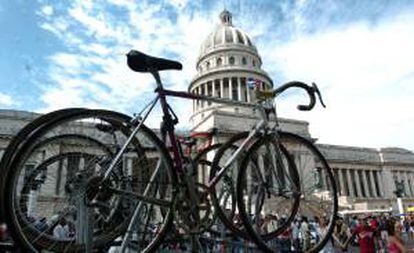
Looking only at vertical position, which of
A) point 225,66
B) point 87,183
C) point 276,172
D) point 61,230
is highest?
point 225,66

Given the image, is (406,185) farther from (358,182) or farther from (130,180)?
(130,180)

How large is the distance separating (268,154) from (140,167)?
1.35 m

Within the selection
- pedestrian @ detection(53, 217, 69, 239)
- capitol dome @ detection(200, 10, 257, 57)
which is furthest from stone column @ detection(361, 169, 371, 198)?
pedestrian @ detection(53, 217, 69, 239)

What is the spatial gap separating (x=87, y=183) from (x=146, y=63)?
114 cm

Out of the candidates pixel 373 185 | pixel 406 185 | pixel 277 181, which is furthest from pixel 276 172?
pixel 406 185

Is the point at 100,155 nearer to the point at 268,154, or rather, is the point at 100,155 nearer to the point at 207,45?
the point at 268,154

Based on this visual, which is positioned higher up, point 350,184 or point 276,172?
point 350,184

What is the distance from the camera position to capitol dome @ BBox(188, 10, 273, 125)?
59.2 m

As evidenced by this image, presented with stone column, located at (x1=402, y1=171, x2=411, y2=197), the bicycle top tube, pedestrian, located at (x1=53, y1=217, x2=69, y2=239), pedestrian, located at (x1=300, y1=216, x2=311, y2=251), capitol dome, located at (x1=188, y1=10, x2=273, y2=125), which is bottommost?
pedestrian, located at (x1=300, y1=216, x2=311, y2=251)

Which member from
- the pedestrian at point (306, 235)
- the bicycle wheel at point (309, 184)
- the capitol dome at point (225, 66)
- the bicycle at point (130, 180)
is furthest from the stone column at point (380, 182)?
the bicycle at point (130, 180)

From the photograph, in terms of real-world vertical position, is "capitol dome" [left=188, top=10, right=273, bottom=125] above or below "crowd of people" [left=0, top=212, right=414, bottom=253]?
above

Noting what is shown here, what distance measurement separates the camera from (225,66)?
61.8 meters

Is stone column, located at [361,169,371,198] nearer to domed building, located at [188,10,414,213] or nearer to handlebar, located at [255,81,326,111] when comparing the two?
domed building, located at [188,10,414,213]

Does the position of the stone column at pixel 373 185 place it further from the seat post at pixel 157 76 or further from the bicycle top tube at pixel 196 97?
the seat post at pixel 157 76
